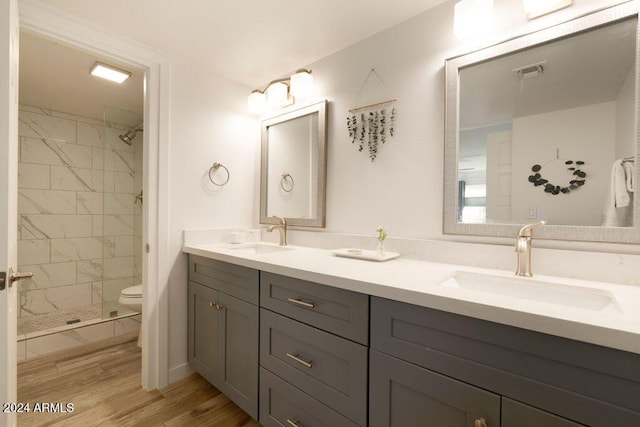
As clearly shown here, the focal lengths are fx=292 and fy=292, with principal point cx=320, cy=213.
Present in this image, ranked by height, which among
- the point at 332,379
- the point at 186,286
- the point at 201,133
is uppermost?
the point at 201,133

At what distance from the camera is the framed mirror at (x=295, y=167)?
196 centimetres

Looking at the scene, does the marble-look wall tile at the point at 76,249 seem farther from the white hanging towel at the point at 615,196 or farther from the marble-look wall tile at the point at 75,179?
the white hanging towel at the point at 615,196

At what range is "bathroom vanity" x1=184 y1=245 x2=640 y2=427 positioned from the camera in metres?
0.67

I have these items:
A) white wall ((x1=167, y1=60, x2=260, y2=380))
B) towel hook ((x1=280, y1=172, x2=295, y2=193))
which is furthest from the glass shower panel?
towel hook ((x1=280, y1=172, x2=295, y2=193))

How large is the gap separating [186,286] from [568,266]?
2.12 metres

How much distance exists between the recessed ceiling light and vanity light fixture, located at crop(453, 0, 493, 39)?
2.19m

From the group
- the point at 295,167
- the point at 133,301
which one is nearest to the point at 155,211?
the point at 295,167

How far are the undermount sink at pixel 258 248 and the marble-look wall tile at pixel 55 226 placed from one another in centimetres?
210

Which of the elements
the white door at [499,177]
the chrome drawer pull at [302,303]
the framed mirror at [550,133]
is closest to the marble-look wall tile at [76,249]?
the chrome drawer pull at [302,303]

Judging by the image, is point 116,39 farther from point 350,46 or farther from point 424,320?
point 424,320

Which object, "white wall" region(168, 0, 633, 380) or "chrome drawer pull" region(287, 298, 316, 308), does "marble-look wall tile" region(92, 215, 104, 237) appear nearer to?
"white wall" region(168, 0, 633, 380)

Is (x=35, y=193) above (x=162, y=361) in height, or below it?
above

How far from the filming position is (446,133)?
4.67 feet

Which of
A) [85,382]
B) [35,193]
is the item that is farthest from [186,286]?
[35,193]
